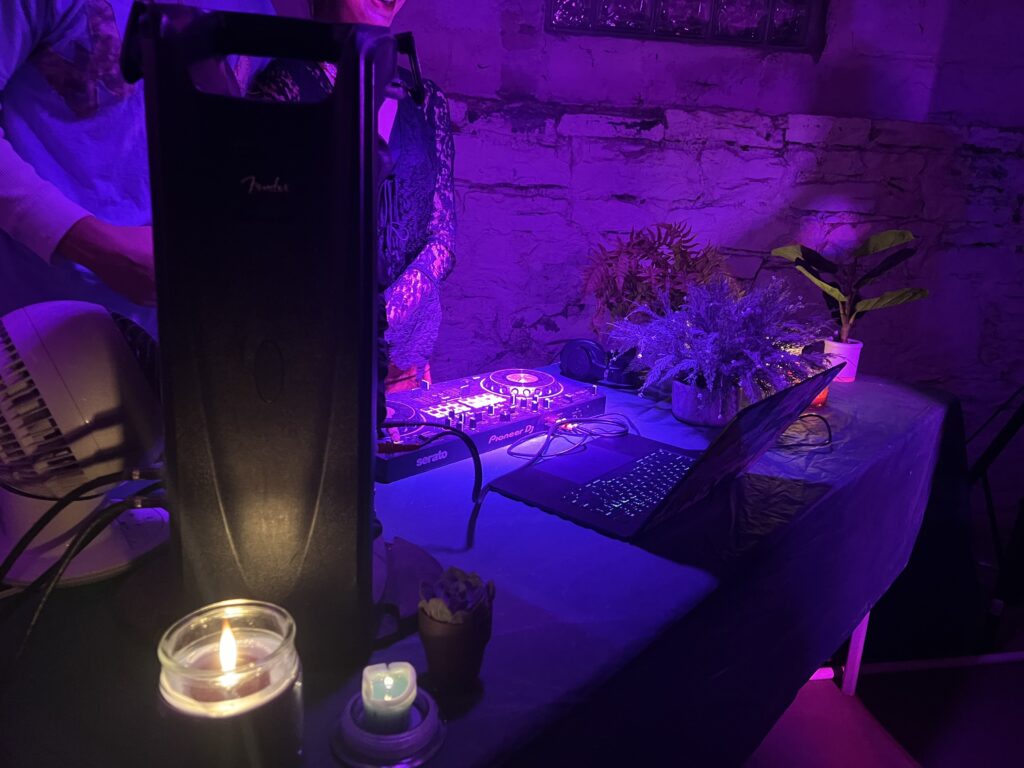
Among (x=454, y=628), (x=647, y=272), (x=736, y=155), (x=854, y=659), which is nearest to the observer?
(x=454, y=628)

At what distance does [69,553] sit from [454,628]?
370 mm

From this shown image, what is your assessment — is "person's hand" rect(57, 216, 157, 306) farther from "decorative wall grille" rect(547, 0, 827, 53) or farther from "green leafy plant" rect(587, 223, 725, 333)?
"decorative wall grille" rect(547, 0, 827, 53)

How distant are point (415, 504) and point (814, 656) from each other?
0.71 metres

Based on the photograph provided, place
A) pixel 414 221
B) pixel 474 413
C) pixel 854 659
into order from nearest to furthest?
pixel 474 413 < pixel 414 221 < pixel 854 659

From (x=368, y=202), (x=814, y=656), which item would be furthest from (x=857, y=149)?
(x=368, y=202)

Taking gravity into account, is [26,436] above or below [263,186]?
below

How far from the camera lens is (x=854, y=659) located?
164cm

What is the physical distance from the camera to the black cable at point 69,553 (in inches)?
23.3

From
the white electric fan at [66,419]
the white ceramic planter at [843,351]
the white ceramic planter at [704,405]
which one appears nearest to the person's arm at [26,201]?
the white electric fan at [66,419]

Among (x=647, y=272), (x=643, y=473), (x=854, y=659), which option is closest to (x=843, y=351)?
(x=647, y=272)

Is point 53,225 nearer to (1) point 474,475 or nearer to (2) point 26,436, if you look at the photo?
(2) point 26,436

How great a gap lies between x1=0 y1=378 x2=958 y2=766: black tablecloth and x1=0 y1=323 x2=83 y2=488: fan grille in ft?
0.43

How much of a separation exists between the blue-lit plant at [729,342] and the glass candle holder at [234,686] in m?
0.91

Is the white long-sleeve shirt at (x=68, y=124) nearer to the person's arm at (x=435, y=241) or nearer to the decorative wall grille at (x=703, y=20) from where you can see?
the person's arm at (x=435, y=241)
